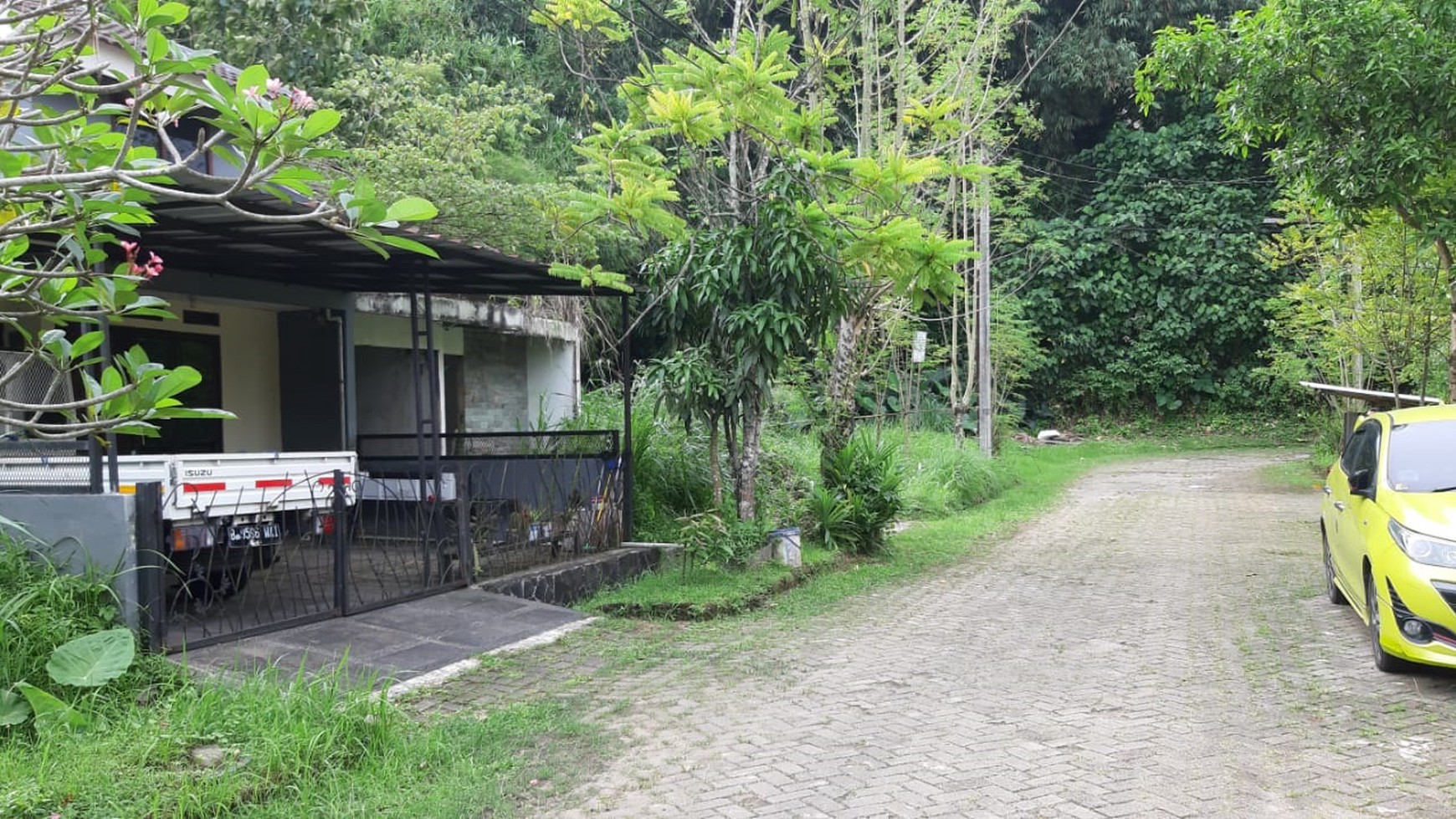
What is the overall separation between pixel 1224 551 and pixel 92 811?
11.1 metres

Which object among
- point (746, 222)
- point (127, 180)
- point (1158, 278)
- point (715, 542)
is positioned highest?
point (1158, 278)

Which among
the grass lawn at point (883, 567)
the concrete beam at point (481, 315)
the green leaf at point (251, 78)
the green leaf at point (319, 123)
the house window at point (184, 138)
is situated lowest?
the grass lawn at point (883, 567)

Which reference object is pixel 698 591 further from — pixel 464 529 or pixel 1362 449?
pixel 1362 449

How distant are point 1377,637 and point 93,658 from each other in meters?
7.19

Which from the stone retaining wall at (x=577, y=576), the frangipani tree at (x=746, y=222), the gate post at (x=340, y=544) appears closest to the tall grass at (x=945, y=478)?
the frangipani tree at (x=746, y=222)

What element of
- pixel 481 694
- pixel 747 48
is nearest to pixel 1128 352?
pixel 747 48

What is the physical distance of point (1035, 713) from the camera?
225 inches

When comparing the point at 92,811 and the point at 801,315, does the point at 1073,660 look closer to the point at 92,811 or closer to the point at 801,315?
the point at 801,315

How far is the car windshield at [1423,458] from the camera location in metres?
6.50

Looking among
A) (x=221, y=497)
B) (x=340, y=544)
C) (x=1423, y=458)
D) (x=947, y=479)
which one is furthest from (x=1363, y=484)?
(x=947, y=479)

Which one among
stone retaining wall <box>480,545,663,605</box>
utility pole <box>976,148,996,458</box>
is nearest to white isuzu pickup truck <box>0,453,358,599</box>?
stone retaining wall <box>480,545,663,605</box>

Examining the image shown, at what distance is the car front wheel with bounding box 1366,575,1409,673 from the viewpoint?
6.24 meters

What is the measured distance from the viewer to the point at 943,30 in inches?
577

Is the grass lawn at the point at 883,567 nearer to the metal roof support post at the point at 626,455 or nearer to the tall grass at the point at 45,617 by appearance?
the metal roof support post at the point at 626,455
